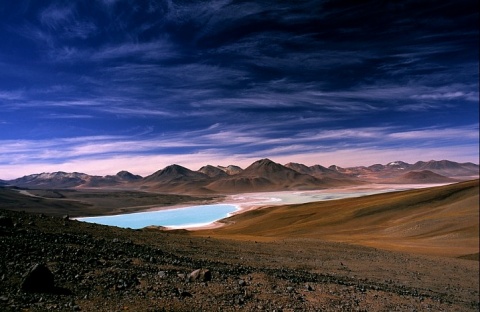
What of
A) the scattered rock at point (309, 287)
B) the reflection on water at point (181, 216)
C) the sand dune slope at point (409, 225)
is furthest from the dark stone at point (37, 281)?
the reflection on water at point (181, 216)

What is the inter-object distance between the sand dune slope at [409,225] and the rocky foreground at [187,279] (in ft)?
26.3

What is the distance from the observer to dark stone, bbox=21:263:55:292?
6117 mm

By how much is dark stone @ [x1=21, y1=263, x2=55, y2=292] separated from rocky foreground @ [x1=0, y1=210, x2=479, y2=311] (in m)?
0.02

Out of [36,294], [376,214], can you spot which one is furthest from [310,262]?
[376,214]

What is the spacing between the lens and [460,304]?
10211mm

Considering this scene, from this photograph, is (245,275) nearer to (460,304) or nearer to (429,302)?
(429,302)

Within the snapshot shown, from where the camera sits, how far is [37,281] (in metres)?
6.20

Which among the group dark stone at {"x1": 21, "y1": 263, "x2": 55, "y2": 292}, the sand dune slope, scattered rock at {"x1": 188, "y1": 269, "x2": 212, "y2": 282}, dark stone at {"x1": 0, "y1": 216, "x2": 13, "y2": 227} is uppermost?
dark stone at {"x1": 0, "y1": 216, "x2": 13, "y2": 227}

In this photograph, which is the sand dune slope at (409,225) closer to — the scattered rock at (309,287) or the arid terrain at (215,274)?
the arid terrain at (215,274)

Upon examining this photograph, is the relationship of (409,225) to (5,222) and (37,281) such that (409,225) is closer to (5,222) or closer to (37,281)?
(5,222)

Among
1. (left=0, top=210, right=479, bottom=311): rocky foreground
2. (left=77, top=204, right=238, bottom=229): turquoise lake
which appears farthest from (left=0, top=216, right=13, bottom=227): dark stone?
(left=77, top=204, right=238, bottom=229): turquoise lake

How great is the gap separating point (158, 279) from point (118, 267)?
1.18 meters

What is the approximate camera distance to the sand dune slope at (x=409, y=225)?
22.9 m

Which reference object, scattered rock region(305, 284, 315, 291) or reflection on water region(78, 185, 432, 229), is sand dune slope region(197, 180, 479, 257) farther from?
reflection on water region(78, 185, 432, 229)
